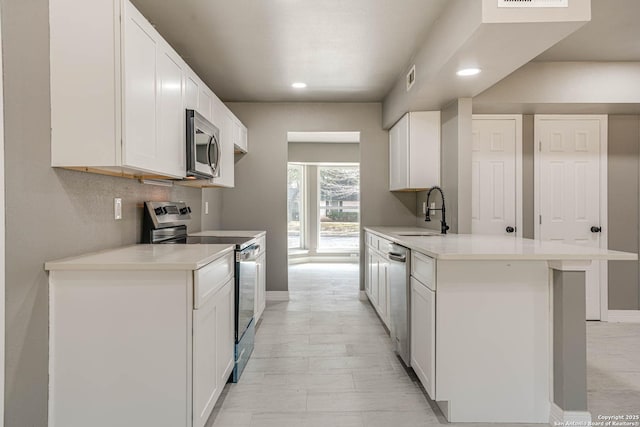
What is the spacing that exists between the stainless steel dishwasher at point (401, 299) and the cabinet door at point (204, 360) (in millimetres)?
1223

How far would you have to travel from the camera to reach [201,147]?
2678mm

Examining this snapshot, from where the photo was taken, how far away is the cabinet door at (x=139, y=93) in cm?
171

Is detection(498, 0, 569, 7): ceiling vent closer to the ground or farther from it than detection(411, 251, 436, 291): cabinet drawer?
farther from it

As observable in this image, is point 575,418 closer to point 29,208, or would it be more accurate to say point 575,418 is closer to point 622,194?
point 29,208

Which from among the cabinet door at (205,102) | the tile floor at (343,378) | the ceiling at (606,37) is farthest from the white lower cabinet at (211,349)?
the ceiling at (606,37)

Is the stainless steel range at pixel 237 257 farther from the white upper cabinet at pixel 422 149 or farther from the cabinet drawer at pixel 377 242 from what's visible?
the white upper cabinet at pixel 422 149

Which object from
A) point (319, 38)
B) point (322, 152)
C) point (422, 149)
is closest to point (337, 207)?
point (322, 152)

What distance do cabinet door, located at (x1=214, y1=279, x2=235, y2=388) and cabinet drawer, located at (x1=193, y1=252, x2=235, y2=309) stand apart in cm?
7

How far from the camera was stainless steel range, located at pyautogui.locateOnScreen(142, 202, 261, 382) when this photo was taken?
8.15ft

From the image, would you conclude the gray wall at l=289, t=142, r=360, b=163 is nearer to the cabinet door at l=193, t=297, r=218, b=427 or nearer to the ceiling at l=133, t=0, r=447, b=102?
the ceiling at l=133, t=0, r=447, b=102

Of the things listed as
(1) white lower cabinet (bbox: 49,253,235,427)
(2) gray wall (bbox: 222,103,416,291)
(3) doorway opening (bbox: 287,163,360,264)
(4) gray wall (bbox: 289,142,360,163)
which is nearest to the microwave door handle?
(1) white lower cabinet (bbox: 49,253,235,427)

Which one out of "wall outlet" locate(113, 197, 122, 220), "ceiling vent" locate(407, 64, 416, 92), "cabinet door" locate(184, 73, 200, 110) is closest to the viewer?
"wall outlet" locate(113, 197, 122, 220)

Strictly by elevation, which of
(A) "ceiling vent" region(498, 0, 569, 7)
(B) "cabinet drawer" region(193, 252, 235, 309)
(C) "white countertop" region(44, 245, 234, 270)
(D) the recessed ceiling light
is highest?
(A) "ceiling vent" region(498, 0, 569, 7)

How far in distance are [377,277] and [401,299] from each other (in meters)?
1.13
